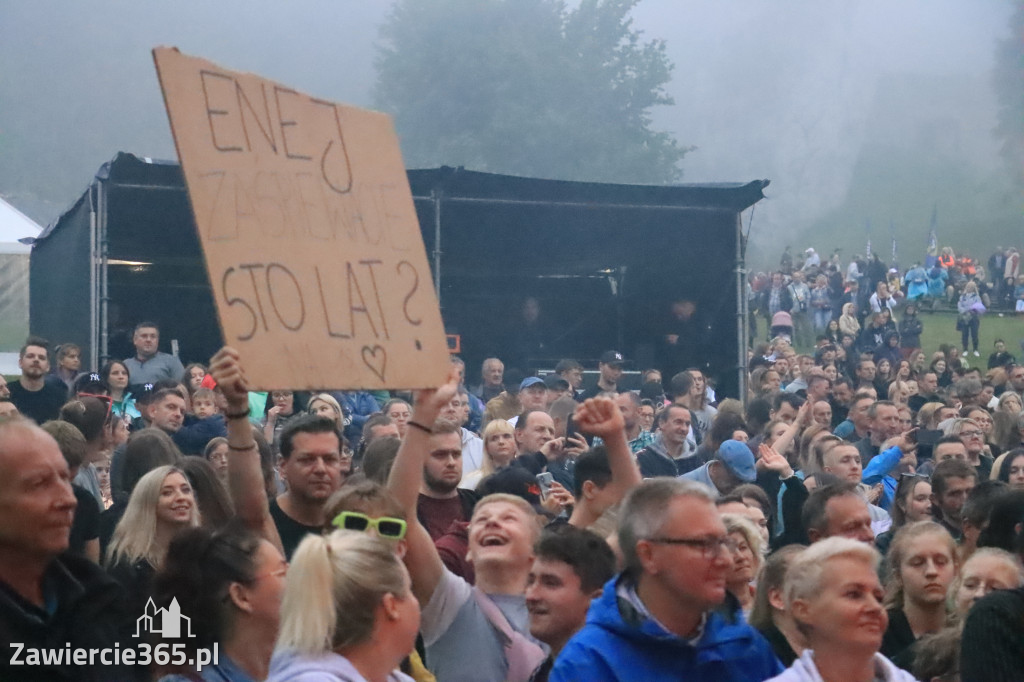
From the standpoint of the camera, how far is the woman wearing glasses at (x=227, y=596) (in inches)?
128

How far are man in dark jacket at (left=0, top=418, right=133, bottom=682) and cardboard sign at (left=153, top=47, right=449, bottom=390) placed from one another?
706 millimetres

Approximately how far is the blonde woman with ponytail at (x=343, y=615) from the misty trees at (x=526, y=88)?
36.4 metres

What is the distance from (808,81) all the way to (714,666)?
6442 centimetres

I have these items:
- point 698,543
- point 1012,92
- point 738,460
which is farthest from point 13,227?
point 1012,92

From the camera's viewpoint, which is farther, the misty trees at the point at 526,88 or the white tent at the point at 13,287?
the misty trees at the point at 526,88

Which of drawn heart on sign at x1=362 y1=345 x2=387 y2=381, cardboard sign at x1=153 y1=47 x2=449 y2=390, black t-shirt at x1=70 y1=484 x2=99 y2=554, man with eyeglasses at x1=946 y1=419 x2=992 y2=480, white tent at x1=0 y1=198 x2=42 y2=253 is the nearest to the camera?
cardboard sign at x1=153 y1=47 x2=449 y2=390

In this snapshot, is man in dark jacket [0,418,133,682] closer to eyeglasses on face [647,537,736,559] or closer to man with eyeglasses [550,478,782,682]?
man with eyeglasses [550,478,782,682]

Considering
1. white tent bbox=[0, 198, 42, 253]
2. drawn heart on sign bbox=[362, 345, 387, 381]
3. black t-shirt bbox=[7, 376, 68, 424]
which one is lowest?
black t-shirt bbox=[7, 376, 68, 424]

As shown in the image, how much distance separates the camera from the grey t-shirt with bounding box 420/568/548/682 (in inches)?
147

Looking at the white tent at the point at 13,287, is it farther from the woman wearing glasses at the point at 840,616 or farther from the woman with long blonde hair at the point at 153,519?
the woman wearing glasses at the point at 840,616

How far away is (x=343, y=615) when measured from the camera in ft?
9.04

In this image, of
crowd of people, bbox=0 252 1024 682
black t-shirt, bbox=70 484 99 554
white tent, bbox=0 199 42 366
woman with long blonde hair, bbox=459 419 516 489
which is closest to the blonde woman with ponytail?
crowd of people, bbox=0 252 1024 682

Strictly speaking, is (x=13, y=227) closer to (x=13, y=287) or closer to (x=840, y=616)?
(x=13, y=287)

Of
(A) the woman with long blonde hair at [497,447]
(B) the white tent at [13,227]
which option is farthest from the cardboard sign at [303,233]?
(B) the white tent at [13,227]
